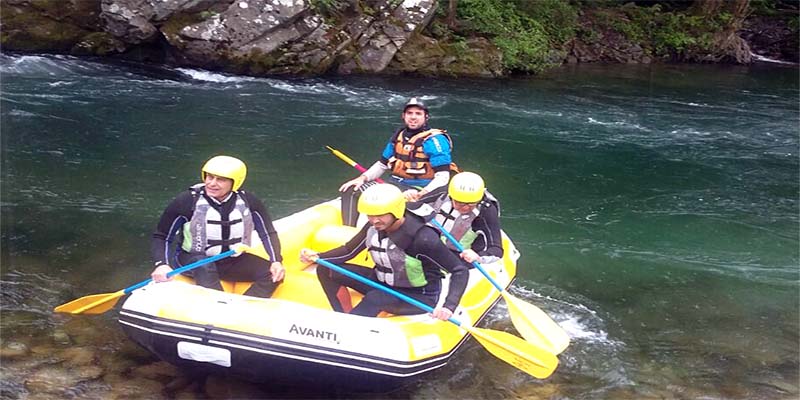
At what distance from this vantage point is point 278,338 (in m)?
3.57

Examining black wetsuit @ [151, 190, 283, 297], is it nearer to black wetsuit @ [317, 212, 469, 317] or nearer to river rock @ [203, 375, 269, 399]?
black wetsuit @ [317, 212, 469, 317]

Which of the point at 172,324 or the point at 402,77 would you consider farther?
the point at 402,77

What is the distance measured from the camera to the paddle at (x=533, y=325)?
4.16 m

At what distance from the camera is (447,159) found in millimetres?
4863

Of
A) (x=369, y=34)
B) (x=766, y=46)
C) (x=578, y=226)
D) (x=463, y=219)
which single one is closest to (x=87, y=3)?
(x=369, y=34)

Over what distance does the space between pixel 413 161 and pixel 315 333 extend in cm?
174

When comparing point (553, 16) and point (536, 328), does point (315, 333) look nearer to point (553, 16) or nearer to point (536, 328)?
point (536, 328)

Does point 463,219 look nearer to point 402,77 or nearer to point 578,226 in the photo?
point 578,226

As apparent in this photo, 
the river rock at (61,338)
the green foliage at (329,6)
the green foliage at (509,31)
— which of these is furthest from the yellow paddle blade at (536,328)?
the green foliage at (509,31)

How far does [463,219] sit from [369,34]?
377 inches

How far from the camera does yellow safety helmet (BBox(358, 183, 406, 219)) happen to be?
3.41m

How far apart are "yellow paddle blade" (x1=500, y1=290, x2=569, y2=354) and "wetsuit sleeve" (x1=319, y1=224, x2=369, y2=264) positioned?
37.8 inches

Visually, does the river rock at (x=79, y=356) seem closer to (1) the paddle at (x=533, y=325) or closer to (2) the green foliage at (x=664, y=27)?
(1) the paddle at (x=533, y=325)

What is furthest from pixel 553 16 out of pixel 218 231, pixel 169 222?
pixel 169 222
